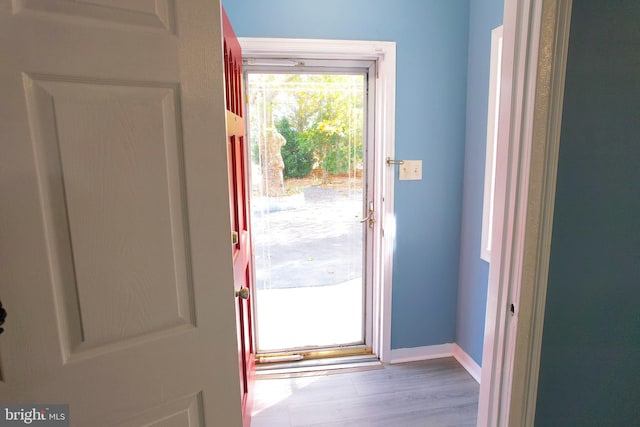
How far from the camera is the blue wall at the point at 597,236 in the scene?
100 centimetres

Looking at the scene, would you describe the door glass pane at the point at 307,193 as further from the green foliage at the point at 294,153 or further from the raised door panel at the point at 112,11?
the raised door panel at the point at 112,11

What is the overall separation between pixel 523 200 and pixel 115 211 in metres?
1.08

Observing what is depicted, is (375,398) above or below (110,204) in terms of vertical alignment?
below

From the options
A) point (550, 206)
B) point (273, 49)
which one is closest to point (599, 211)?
point (550, 206)

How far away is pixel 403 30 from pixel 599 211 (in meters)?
1.62

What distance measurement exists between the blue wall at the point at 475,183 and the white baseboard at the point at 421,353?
13 centimetres

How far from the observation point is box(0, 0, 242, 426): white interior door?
640 millimetres

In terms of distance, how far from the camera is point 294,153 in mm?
2484

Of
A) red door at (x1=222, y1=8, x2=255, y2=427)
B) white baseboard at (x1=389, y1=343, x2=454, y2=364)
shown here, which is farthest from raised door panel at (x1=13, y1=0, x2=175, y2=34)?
white baseboard at (x1=389, y1=343, x2=454, y2=364)

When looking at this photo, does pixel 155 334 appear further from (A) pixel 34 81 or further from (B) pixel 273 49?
(B) pixel 273 49

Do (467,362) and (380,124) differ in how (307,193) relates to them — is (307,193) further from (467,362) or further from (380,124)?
(467,362)

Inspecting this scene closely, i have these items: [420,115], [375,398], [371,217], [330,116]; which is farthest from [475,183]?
[375,398]

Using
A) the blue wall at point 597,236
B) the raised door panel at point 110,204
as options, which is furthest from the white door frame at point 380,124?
the raised door panel at point 110,204

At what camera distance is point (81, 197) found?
699 millimetres
